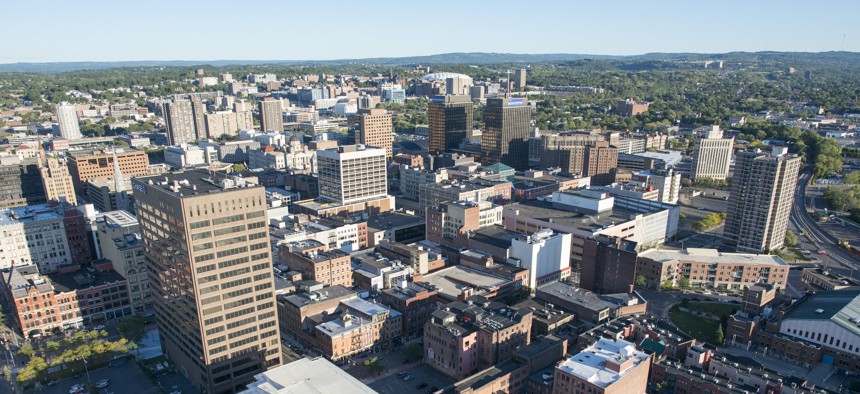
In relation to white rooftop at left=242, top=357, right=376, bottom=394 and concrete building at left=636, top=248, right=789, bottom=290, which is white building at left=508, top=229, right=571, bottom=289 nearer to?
concrete building at left=636, top=248, right=789, bottom=290

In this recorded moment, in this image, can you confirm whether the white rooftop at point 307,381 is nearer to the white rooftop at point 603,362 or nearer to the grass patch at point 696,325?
the white rooftop at point 603,362

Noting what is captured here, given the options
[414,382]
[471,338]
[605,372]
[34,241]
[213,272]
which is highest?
[213,272]

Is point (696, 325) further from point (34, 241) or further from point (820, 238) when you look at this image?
point (34, 241)

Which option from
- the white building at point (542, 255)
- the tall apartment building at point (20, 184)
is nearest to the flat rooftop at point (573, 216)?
the white building at point (542, 255)

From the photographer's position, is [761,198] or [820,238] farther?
[820,238]

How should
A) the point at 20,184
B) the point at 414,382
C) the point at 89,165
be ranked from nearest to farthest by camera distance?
the point at 414,382 → the point at 20,184 → the point at 89,165

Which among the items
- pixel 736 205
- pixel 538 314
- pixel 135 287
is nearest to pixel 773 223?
pixel 736 205

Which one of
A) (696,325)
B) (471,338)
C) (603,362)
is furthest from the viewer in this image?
(696,325)

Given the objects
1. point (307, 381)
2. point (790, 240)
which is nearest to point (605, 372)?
point (307, 381)
